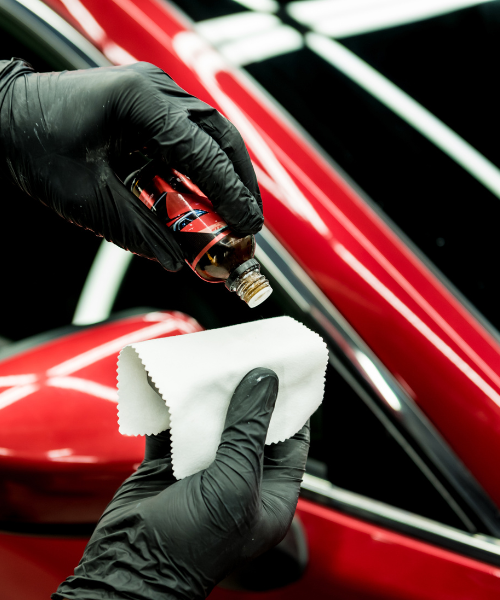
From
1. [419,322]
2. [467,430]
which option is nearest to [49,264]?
[419,322]

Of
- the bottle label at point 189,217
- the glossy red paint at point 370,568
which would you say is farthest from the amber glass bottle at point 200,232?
the glossy red paint at point 370,568

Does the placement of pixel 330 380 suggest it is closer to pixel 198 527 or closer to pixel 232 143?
pixel 198 527

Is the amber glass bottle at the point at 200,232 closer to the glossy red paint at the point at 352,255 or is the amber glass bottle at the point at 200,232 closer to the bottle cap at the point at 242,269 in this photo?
the bottle cap at the point at 242,269

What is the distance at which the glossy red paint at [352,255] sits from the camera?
855mm

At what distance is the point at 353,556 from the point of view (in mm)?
814

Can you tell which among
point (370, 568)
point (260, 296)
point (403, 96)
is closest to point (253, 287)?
point (260, 296)

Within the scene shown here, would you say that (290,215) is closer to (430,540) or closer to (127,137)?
(127,137)

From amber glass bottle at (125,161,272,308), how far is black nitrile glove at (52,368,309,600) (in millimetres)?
160

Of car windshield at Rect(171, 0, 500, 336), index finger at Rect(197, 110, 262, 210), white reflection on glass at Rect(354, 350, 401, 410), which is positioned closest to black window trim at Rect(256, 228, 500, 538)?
white reflection on glass at Rect(354, 350, 401, 410)

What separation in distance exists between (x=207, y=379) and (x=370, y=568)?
426mm

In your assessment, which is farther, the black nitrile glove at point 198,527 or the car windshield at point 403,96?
the car windshield at point 403,96

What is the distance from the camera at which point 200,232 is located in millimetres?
828

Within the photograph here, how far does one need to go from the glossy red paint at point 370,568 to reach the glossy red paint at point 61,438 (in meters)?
0.12

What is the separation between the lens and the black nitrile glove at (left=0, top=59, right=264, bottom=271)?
2.72ft
